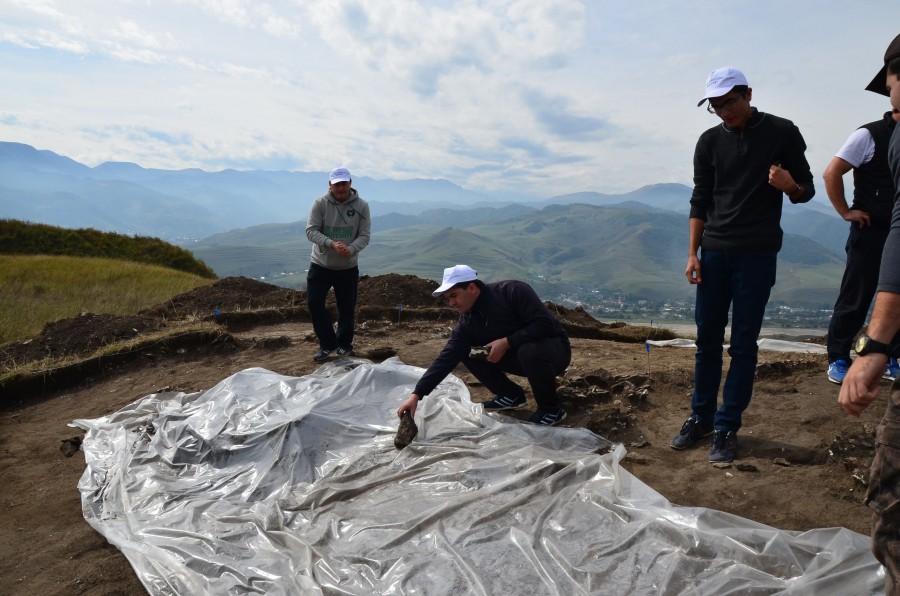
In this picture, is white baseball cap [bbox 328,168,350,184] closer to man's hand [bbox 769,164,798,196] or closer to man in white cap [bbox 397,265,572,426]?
man in white cap [bbox 397,265,572,426]

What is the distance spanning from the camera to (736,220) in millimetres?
2982

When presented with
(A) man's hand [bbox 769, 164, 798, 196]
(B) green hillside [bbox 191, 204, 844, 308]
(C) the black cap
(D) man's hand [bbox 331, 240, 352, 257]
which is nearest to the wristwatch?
(C) the black cap

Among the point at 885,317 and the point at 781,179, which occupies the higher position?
the point at 781,179

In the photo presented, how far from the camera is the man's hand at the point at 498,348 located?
3.69 metres

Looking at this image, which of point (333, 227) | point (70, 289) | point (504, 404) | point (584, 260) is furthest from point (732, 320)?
point (584, 260)

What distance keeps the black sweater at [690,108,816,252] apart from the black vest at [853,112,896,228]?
3.70 feet

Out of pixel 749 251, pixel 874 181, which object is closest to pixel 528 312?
pixel 749 251

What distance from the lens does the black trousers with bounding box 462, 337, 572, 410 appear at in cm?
365

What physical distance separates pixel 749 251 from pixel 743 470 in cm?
115

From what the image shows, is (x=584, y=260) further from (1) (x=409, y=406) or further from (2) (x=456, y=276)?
(1) (x=409, y=406)

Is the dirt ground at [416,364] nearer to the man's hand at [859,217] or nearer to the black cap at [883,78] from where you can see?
the man's hand at [859,217]

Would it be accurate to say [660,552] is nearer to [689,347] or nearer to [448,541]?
[448,541]

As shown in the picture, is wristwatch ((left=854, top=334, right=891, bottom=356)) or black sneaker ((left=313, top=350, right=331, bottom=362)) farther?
black sneaker ((left=313, top=350, right=331, bottom=362))

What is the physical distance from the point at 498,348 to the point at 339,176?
2.55m
